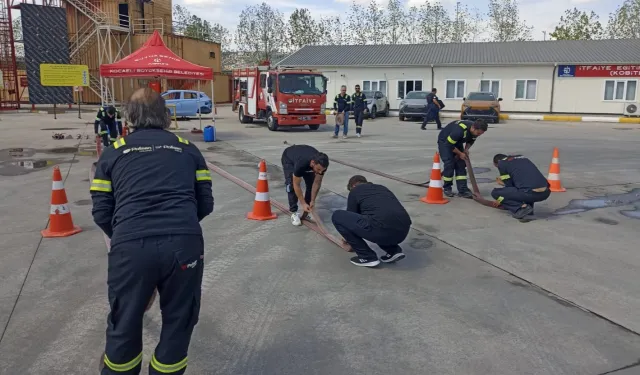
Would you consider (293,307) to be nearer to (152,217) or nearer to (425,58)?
(152,217)

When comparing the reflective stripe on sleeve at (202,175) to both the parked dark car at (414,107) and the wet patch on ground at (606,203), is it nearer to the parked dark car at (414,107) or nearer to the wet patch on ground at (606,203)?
the wet patch on ground at (606,203)

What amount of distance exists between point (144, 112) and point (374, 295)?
8.99ft

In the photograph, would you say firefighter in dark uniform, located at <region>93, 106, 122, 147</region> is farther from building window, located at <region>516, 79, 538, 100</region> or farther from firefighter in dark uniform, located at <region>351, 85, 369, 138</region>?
building window, located at <region>516, 79, 538, 100</region>

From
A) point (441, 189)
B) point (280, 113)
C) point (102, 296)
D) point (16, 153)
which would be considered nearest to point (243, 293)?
point (102, 296)

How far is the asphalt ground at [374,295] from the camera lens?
11.6ft

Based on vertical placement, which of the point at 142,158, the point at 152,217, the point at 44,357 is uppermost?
the point at 142,158

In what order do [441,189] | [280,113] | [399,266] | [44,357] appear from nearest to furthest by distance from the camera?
[44,357], [399,266], [441,189], [280,113]

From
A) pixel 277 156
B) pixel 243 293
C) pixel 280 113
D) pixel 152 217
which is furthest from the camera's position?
pixel 280 113

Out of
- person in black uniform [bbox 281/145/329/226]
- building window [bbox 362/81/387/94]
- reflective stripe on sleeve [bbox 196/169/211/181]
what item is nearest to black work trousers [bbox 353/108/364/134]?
person in black uniform [bbox 281/145/329/226]

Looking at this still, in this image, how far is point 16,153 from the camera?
44.9 feet

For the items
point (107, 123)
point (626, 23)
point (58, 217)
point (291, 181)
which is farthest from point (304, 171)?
point (626, 23)

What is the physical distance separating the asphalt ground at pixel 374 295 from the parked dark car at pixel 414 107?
17609 mm

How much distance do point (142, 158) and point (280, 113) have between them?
17325 mm

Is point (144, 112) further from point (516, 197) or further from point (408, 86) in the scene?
point (408, 86)
